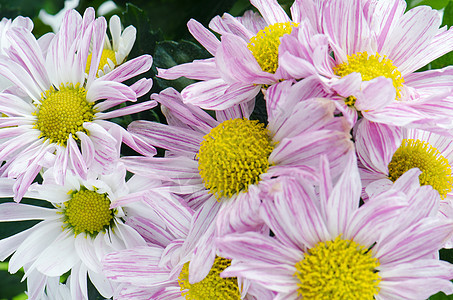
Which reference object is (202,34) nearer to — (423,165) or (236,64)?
(236,64)

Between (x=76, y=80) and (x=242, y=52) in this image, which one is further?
(x=76, y=80)

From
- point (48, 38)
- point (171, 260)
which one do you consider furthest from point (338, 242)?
point (48, 38)

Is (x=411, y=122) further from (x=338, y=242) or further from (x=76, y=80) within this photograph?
(x=76, y=80)

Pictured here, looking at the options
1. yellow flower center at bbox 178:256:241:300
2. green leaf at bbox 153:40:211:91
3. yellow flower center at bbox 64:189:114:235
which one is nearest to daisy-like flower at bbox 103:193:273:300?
yellow flower center at bbox 178:256:241:300

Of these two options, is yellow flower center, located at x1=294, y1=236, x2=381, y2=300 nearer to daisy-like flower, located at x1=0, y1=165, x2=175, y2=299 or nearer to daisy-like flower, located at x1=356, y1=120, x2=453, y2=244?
daisy-like flower, located at x1=356, y1=120, x2=453, y2=244

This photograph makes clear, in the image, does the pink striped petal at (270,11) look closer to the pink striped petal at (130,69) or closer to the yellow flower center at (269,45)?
the yellow flower center at (269,45)

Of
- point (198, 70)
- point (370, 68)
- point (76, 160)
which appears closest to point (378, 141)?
point (370, 68)
